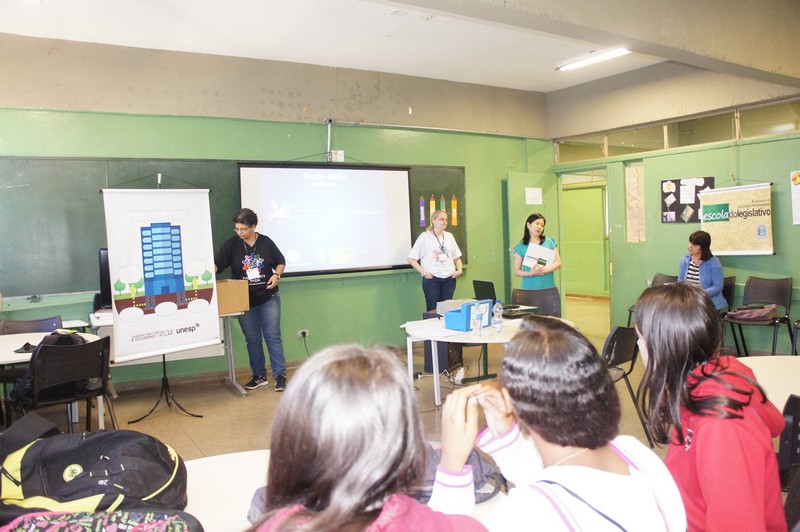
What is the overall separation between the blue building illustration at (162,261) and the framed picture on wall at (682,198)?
17.3 feet

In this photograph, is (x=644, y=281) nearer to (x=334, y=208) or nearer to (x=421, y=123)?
(x=421, y=123)

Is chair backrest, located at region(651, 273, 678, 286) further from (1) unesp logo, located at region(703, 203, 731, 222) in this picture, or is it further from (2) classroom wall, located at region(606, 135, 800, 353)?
(1) unesp logo, located at region(703, 203, 731, 222)

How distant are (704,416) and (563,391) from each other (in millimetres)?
530

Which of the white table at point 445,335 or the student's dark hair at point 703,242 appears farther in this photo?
the student's dark hair at point 703,242

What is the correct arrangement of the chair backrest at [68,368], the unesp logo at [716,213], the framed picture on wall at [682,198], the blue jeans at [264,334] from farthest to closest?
the framed picture on wall at [682,198], the unesp logo at [716,213], the blue jeans at [264,334], the chair backrest at [68,368]

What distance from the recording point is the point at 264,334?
5.52 meters

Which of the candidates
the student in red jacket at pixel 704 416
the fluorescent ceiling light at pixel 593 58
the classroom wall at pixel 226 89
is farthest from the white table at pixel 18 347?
the fluorescent ceiling light at pixel 593 58

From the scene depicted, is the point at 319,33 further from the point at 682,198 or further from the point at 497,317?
the point at 682,198

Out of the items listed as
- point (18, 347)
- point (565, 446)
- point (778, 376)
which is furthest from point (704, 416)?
point (18, 347)

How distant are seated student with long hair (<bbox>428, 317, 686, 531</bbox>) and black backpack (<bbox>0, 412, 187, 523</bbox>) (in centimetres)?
77

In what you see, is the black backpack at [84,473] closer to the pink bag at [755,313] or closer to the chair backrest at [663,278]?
the pink bag at [755,313]

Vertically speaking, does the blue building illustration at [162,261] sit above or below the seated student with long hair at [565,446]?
above

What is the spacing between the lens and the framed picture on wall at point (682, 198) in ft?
21.1

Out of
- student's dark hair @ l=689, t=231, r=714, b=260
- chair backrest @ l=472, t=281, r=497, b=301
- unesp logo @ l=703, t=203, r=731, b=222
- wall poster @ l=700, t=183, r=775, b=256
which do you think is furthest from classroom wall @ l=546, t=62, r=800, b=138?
chair backrest @ l=472, t=281, r=497, b=301
